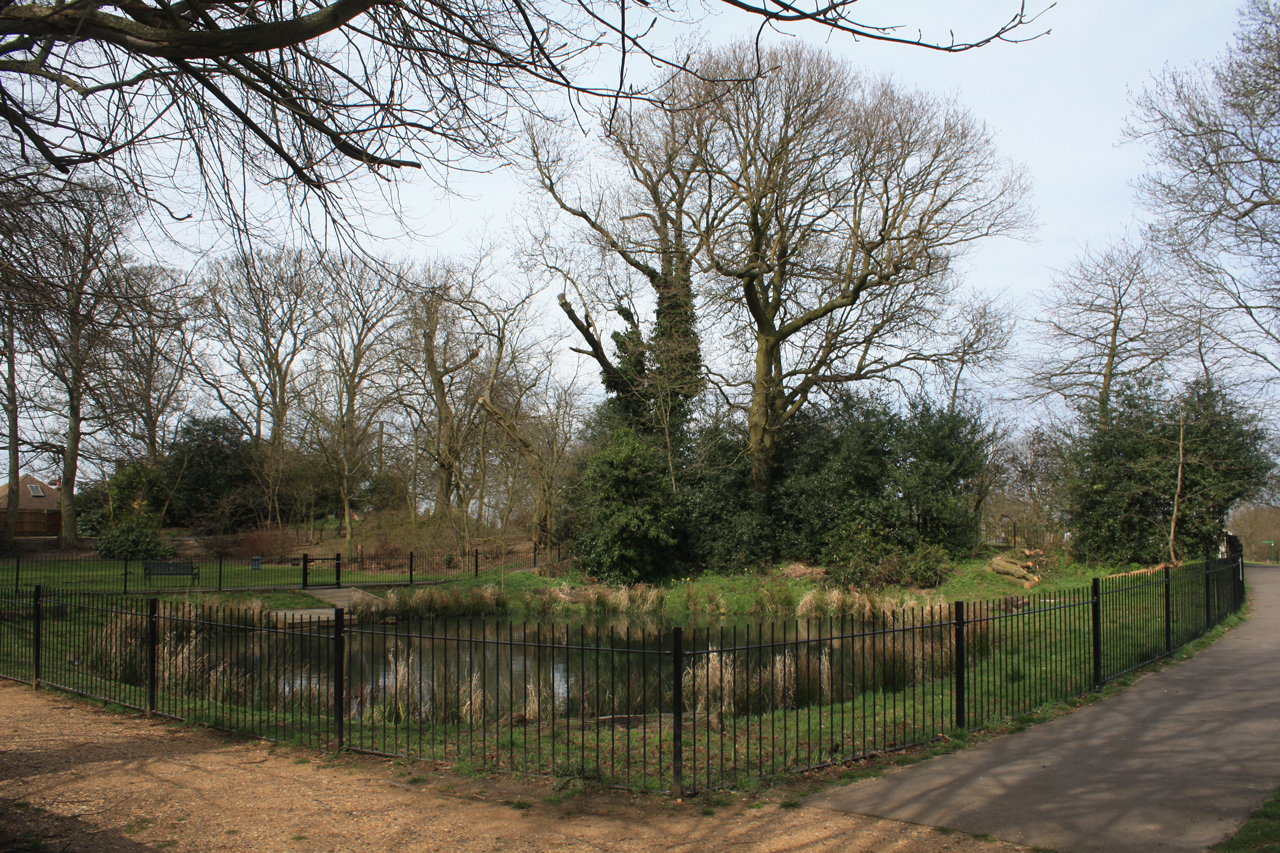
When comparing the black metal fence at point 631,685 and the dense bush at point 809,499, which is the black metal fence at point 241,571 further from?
the black metal fence at point 631,685

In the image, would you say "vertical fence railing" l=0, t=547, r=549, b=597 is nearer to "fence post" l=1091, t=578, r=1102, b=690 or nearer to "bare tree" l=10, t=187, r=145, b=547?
"bare tree" l=10, t=187, r=145, b=547

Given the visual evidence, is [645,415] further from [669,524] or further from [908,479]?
[908,479]

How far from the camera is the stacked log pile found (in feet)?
56.0

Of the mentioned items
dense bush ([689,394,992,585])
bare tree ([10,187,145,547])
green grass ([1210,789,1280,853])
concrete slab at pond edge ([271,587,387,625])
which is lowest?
concrete slab at pond edge ([271,587,387,625])

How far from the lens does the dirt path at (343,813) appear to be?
184 inches

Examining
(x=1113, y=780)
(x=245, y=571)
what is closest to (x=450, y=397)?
(x=245, y=571)

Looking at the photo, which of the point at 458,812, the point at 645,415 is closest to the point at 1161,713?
the point at 458,812

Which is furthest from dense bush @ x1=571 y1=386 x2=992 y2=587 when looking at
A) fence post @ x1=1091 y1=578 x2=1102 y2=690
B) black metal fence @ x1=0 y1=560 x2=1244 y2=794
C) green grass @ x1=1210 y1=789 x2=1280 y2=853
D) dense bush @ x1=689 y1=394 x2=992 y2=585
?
green grass @ x1=1210 y1=789 x2=1280 y2=853

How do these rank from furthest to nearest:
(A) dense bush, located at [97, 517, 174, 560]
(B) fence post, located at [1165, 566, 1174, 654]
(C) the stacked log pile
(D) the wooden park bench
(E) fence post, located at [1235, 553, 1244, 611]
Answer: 1. (A) dense bush, located at [97, 517, 174, 560]
2. (D) the wooden park bench
3. (C) the stacked log pile
4. (E) fence post, located at [1235, 553, 1244, 611]
5. (B) fence post, located at [1165, 566, 1174, 654]

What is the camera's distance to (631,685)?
9.48 m

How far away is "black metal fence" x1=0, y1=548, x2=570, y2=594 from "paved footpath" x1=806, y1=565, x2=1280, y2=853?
1683cm

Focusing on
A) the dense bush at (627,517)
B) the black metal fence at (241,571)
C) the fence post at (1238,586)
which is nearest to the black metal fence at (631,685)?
the fence post at (1238,586)

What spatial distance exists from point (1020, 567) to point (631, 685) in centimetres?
1172

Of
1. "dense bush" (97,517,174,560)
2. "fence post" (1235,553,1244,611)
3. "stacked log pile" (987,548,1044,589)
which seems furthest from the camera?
"dense bush" (97,517,174,560)
